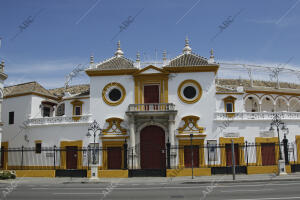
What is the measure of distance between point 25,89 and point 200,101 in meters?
18.5

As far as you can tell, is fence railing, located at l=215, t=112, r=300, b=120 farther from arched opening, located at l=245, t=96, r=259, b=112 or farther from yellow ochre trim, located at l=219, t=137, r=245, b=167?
arched opening, located at l=245, t=96, r=259, b=112

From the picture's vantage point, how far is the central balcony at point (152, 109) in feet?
86.0

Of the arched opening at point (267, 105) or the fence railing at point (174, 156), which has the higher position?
the arched opening at point (267, 105)

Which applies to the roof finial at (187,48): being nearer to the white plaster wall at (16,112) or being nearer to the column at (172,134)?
the column at (172,134)

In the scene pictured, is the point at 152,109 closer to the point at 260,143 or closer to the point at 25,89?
the point at 260,143

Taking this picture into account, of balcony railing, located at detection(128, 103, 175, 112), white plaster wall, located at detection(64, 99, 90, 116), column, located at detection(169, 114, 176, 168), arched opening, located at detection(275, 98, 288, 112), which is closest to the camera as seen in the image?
column, located at detection(169, 114, 176, 168)

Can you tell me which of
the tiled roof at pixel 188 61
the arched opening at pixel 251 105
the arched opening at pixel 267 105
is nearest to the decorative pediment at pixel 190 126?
the tiled roof at pixel 188 61

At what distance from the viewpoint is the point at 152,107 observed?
87.8 feet

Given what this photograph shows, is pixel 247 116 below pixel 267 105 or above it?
below

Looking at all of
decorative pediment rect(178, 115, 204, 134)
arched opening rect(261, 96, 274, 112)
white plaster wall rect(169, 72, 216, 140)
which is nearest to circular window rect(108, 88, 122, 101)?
white plaster wall rect(169, 72, 216, 140)

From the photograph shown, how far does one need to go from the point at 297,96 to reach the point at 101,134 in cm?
2436

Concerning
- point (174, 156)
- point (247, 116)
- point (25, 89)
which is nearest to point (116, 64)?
point (174, 156)

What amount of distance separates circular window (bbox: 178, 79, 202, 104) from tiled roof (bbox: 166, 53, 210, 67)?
1656mm

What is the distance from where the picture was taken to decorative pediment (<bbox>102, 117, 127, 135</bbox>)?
1076 inches
